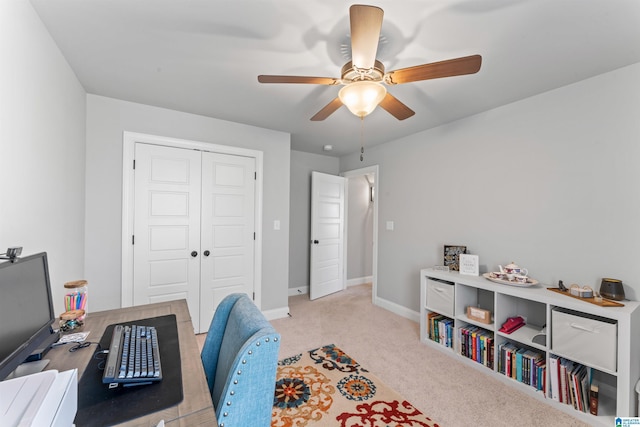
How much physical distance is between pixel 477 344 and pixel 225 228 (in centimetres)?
270

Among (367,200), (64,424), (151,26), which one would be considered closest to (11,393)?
(64,424)

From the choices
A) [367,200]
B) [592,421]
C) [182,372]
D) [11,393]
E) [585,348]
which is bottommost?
[592,421]

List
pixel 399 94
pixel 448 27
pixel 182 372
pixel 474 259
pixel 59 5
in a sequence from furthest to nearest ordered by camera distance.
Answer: pixel 474 259 → pixel 399 94 → pixel 448 27 → pixel 59 5 → pixel 182 372

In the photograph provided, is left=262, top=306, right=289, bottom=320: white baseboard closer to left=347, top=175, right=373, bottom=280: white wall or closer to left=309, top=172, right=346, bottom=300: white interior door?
left=309, top=172, right=346, bottom=300: white interior door

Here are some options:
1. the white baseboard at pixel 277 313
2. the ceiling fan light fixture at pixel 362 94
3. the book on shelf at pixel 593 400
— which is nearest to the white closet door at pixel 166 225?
the white baseboard at pixel 277 313

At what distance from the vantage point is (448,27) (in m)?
1.52

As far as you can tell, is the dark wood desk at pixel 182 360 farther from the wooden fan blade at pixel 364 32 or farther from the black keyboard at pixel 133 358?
the wooden fan blade at pixel 364 32

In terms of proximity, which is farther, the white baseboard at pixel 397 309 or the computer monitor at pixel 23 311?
the white baseboard at pixel 397 309

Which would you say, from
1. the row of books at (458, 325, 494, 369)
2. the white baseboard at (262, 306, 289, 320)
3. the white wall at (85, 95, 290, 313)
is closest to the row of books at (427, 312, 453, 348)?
the row of books at (458, 325, 494, 369)

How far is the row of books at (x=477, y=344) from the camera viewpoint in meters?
2.29

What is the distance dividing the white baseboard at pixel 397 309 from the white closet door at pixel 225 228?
1.79m

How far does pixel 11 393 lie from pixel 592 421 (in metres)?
2.82

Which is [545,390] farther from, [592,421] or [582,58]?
[582,58]

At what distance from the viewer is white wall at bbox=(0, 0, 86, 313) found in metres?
1.23
